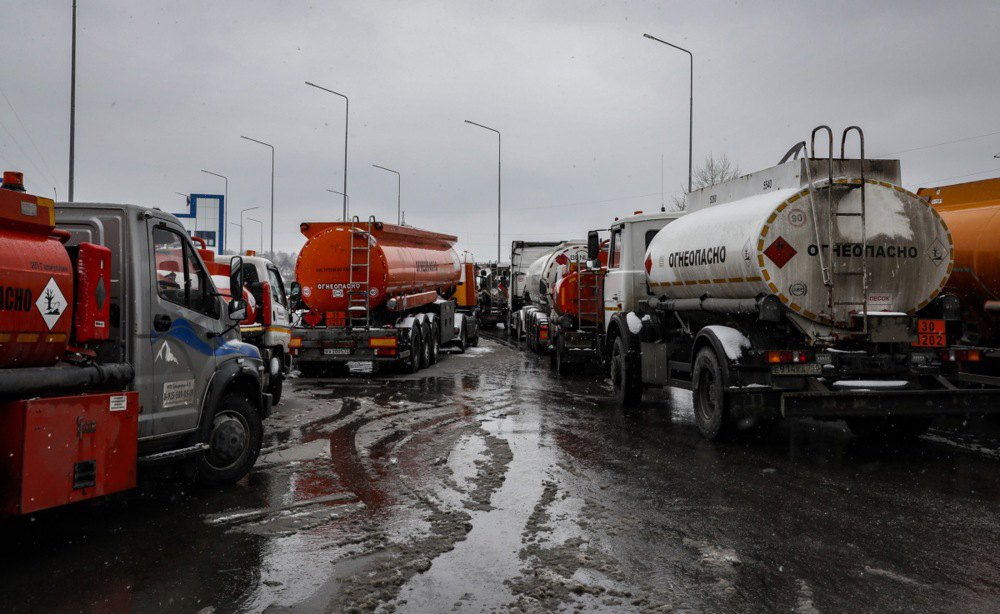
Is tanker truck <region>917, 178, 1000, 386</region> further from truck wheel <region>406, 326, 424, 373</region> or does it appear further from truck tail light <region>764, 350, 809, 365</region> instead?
truck wheel <region>406, 326, 424, 373</region>

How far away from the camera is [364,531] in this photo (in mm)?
5797

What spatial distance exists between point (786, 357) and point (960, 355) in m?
1.88

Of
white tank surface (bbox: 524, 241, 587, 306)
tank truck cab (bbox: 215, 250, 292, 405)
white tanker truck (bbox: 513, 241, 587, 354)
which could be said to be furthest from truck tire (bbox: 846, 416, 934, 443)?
white tank surface (bbox: 524, 241, 587, 306)

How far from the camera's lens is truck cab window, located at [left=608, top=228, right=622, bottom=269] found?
46.0 feet

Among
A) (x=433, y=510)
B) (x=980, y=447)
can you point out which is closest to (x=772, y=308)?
(x=980, y=447)

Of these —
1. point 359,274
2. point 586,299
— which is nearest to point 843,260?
point 586,299

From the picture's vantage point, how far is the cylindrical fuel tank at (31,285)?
4859 mm

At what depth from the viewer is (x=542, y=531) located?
5.80 meters

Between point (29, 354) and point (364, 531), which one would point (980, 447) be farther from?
point (29, 354)

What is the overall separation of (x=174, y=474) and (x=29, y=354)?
2.22m

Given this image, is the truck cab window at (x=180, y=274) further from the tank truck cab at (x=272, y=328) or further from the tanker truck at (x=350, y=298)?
the tanker truck at (x=350, y=298)

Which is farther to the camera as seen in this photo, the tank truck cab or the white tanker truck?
the white tanker truck

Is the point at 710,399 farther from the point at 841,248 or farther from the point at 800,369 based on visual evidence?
the point at 841,248

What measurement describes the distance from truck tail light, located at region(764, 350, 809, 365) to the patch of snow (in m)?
0.39
